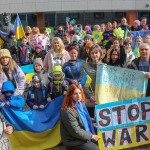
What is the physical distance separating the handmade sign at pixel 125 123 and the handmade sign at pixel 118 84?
0.17m

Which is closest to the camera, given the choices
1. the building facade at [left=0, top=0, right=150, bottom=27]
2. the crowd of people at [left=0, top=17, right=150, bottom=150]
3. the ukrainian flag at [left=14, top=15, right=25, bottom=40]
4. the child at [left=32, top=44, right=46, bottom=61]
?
the crowd of people at [left=0, top=17, right=150, bottom=150]

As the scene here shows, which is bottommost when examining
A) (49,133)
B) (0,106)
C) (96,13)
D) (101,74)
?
(49,133)

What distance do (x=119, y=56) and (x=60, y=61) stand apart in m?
1.30

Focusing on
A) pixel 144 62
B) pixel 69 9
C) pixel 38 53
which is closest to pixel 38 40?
pixel 38 53

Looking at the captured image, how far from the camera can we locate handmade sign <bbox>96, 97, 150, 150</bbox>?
5836mm

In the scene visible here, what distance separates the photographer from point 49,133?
6242mm

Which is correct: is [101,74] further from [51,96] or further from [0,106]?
[0,106]

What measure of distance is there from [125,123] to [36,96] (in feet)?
5.32

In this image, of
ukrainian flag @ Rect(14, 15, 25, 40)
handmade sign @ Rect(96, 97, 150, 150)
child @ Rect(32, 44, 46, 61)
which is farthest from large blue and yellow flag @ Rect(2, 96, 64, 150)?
ukrainian flag @ Rect(14, 15, 25, 40)

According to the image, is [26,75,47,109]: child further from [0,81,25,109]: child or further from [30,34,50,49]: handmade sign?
[30,34,50,49]: handmade sign

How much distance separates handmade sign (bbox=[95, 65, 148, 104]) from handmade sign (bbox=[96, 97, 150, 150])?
0.17m

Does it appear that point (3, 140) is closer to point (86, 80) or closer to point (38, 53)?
point (86, 80)

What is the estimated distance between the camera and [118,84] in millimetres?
6203

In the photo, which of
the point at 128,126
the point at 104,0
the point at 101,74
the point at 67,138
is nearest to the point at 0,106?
the point at 67,138
